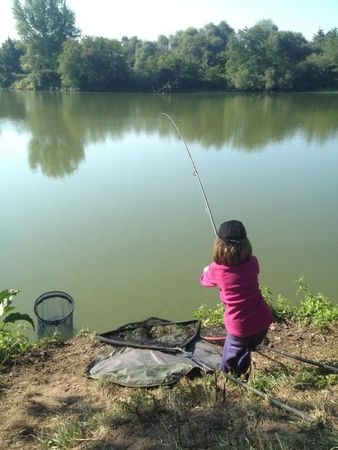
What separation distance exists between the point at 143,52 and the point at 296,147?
3245 centimetres

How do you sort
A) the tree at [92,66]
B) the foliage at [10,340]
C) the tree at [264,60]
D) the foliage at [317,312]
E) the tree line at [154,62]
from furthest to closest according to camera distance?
1. the tree at [264,60]
2. the tree line at [154,62]
3. the tree at [92,66]
4. the foliage at [317,312]
5. the foliage at [10,340]

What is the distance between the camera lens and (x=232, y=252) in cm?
196

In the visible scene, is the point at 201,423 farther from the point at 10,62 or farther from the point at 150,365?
the point at 10,62

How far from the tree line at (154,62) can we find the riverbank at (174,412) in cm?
3600

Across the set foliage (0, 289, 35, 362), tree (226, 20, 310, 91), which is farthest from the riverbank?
tree (226, 20, 310, 91)

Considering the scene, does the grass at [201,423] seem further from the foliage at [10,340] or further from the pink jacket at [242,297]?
the foliage at [10,340]

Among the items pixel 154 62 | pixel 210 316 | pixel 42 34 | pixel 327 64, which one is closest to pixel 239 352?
pixel 210 316

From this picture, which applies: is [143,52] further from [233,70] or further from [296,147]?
[296,147]

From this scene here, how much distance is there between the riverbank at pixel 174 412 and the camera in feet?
5.04

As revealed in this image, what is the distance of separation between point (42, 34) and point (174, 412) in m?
45.7

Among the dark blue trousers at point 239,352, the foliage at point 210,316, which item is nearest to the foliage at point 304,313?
the foliage at point 210,316

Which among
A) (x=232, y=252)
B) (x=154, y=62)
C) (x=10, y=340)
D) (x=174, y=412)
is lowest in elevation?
(x=10, y=340)

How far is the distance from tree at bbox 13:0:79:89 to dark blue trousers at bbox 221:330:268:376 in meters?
40.4

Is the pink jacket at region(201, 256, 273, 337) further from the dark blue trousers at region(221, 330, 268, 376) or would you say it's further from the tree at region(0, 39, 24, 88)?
the tree at region(0, 39, 24, 88)
